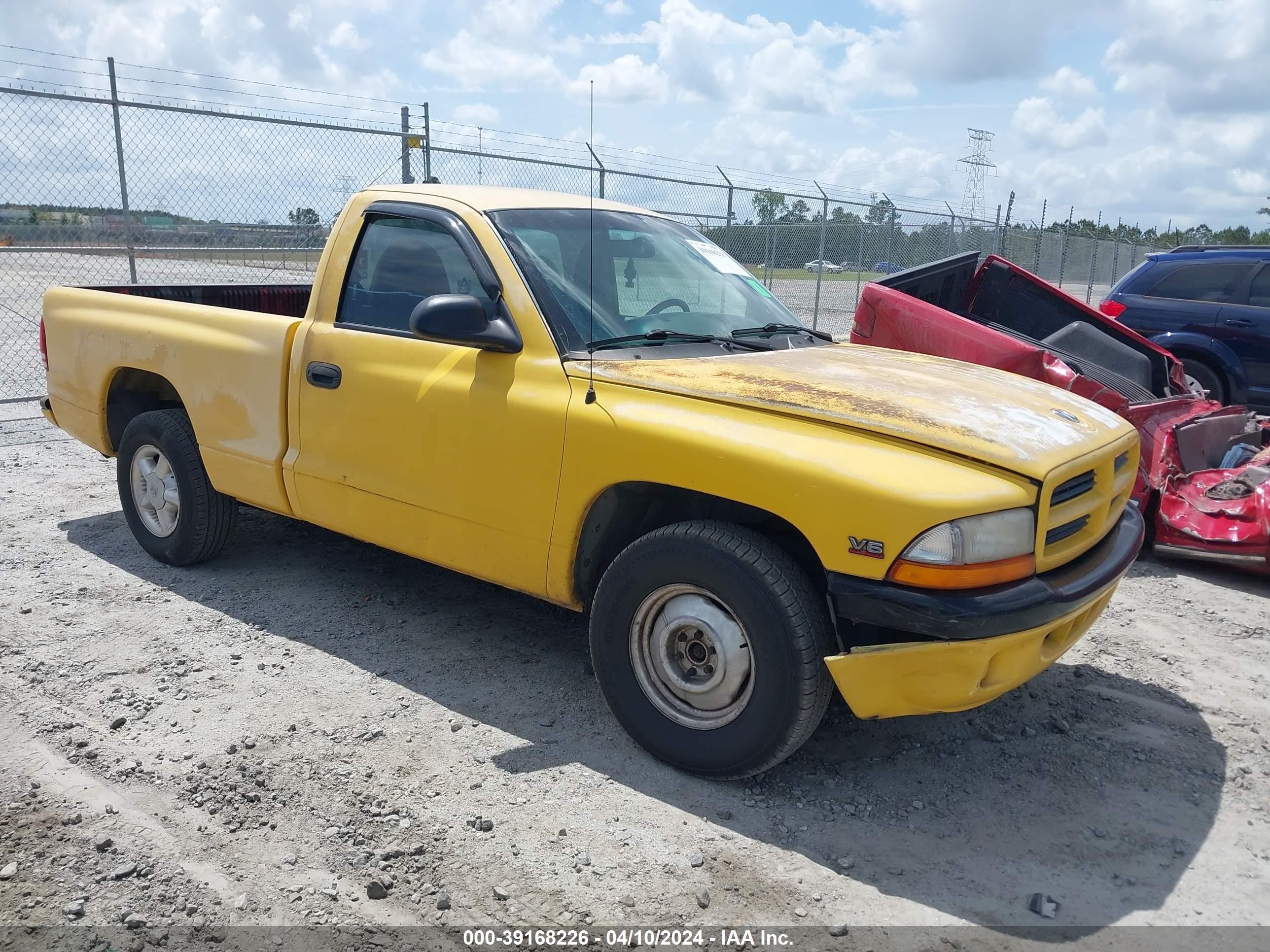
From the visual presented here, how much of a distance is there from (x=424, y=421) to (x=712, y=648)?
1.40 metres

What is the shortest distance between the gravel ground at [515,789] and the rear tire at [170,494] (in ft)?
1.07

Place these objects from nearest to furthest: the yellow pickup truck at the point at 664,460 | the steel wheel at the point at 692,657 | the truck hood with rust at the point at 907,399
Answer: the yellow pickup truck at the point at 664,460 < the truck hood with rust at the point at 907,399 < the steel wheel at the point at 692,657

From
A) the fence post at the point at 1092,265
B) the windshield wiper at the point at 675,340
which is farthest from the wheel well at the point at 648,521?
the fence post at the point at 1092,265

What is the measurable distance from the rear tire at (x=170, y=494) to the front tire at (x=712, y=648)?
2.45 m

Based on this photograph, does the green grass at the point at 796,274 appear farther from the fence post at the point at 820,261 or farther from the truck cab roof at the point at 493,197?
the truck cab roof at the point at 493,197

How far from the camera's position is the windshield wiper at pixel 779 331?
402 centimetres

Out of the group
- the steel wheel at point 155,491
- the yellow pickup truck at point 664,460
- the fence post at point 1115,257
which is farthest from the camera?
the fence post at point 1115,257

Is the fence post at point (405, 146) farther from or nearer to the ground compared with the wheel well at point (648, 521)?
farther from the ground

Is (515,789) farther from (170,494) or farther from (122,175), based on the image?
(122,175)

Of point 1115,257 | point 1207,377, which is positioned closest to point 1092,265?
point 1115,257

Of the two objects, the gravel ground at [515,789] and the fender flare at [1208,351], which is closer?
the gravel ground at [515,789]

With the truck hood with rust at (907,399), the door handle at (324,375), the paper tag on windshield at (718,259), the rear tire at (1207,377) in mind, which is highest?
the paper tag on windshield at (718,259)

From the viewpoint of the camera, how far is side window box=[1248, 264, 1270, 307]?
8.88 metres

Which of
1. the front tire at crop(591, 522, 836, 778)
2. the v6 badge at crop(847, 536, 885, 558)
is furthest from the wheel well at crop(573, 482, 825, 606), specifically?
the v6 badge at crop(847, 536, 885, 558)
